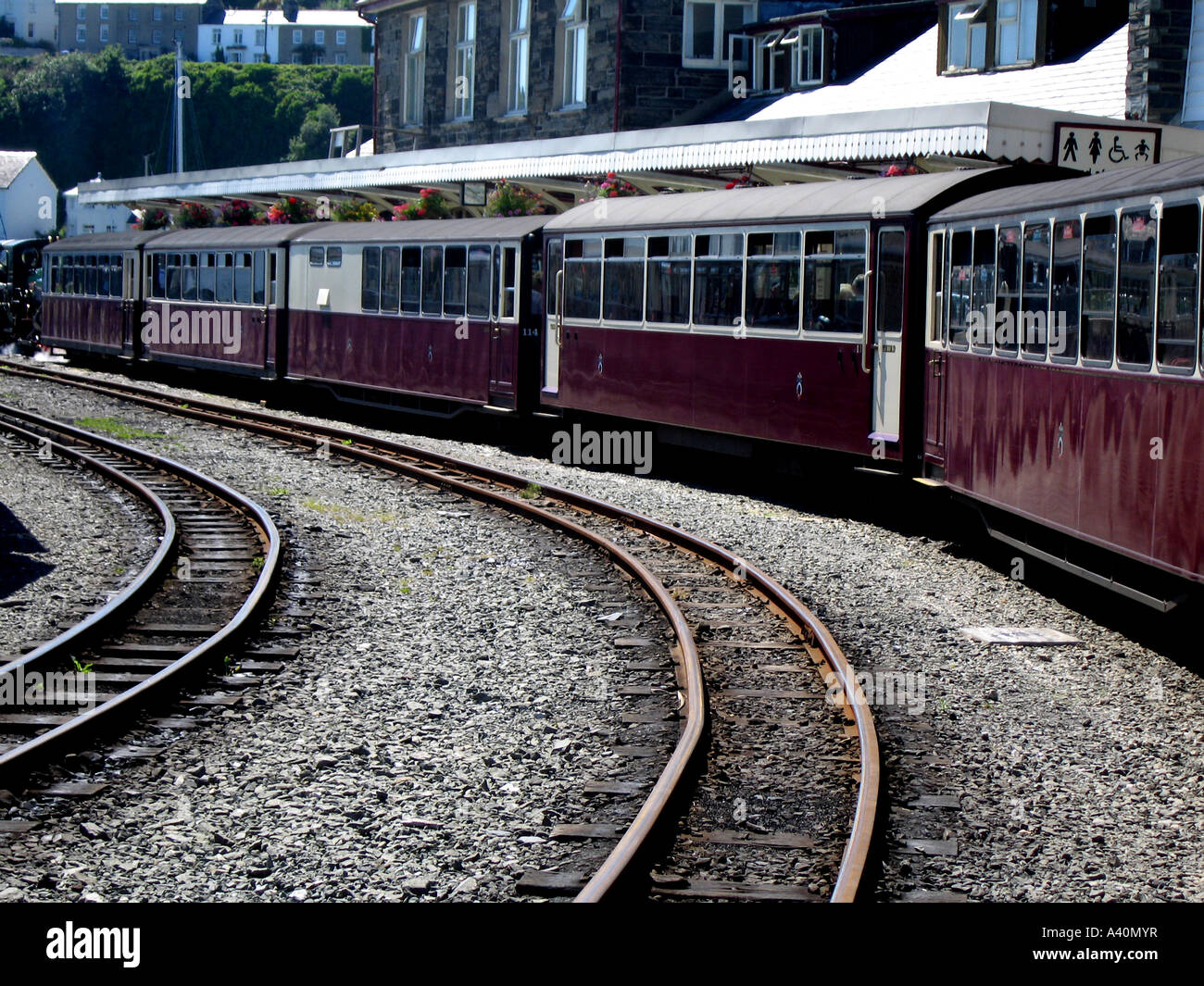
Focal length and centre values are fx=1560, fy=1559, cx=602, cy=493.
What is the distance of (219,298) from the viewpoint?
27.6 m

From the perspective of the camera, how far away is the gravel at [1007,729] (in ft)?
17.6

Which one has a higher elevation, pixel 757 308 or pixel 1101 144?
pixel 1101 144

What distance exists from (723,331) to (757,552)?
3.83m

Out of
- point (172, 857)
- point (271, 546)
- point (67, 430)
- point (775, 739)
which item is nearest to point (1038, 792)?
point (775, 739)

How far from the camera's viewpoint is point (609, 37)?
32.6 metres

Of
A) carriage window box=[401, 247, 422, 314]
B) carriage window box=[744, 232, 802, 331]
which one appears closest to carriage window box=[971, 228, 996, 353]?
carriage window box=[744, 232, 802, 331]

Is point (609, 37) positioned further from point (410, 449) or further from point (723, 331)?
point (723, 331)

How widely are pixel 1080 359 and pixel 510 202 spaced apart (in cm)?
1554

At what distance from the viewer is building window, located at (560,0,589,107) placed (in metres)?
33.6

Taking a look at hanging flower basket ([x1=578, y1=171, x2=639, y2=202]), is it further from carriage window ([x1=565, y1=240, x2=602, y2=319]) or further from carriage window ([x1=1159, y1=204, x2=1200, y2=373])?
carriage window ([x1=1159, y1=204, x2=1200, y2=373])

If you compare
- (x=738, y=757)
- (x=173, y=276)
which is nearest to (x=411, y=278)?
(x=173, y=276)

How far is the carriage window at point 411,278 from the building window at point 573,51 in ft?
44.1

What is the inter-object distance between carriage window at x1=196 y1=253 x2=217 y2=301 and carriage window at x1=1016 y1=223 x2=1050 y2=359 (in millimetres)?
20072

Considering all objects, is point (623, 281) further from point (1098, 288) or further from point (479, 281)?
point (1098, 288)
